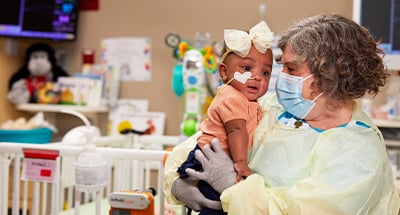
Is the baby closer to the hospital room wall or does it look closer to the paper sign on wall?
the hospital room wall

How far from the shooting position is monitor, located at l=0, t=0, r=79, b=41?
10.5 feet

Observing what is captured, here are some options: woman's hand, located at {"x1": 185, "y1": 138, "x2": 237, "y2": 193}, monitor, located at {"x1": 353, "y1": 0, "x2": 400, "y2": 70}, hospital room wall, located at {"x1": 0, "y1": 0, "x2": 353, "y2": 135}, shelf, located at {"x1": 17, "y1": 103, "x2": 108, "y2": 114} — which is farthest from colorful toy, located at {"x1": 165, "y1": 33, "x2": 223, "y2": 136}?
woman's hand, located at {"x1": 185, "y1": 138, "x2": 237, "y2": 193}

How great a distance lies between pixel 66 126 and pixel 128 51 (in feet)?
2.12

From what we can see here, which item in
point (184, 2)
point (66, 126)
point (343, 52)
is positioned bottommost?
point (66, 126)

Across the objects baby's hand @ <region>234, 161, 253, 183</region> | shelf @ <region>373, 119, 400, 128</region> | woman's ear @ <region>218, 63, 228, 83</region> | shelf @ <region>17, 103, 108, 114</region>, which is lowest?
shelf @ <region>17, 103, 108, 114</region>

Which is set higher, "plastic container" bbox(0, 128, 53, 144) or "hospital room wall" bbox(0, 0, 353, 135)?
"hospital room wall" bbox(0, 0, 353, 135)

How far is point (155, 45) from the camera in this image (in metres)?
3.26

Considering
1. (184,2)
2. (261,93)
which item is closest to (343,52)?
(261,93)

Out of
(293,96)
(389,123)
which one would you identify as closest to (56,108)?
(389,123)

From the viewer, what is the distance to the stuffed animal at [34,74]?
3.27 m

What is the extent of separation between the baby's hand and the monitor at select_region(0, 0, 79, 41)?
7.26ft

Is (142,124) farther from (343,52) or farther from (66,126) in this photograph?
(343,52)

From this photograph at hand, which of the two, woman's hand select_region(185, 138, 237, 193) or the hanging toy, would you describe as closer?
woman's hand select_region(185, 138, 237, 193)

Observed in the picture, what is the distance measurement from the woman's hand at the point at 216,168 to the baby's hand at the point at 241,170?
0.03 feet
